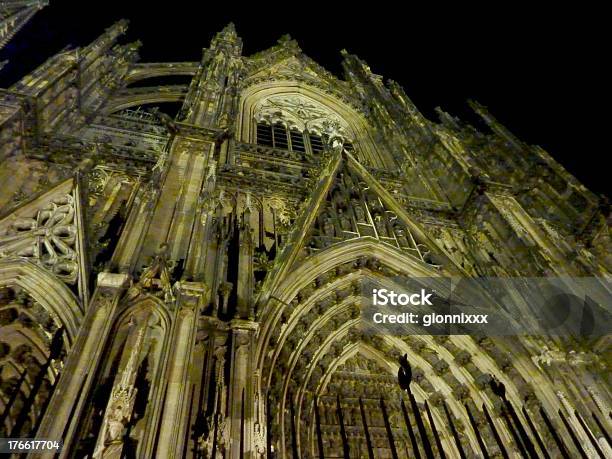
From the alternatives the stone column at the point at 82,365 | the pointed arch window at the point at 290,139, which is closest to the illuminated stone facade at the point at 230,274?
the stone column at the point at 82,365

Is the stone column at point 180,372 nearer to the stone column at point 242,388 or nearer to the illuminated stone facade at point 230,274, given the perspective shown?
the illuminated stone facade at point 230,274

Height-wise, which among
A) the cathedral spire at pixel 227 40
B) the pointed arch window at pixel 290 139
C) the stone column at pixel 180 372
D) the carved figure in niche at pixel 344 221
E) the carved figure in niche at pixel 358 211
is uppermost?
the cathedral spire at pixel 227 40

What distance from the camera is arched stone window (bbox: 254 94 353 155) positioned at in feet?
48.8

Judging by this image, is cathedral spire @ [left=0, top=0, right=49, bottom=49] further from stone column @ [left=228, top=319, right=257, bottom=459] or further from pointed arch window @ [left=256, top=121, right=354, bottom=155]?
stone column @ [left=228, top=319, right=257, bottom=459]

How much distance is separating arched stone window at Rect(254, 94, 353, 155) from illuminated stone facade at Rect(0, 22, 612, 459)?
7.15 feet

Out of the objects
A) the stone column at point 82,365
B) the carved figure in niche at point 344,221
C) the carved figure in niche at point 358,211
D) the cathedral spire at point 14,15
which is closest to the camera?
A: the stone column at point 82,365

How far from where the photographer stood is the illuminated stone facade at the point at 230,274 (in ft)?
14.3

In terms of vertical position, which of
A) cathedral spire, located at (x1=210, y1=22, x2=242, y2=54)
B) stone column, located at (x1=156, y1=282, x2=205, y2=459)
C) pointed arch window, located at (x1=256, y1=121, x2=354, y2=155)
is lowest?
stone column, located at (x1=156, y1=282, x2=205, y2=459)

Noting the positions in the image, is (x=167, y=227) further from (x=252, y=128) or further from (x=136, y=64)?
(x=136, y=64)

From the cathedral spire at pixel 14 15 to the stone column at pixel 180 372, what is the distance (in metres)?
9.77

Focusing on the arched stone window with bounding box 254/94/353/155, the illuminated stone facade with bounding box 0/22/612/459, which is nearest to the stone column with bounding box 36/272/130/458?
the illuminated stone facade with bounding box 0/22/612/459

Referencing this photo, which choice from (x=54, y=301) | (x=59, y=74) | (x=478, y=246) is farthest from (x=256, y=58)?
(x=54, y=301)

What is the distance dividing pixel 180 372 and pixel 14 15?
1150 centimetres

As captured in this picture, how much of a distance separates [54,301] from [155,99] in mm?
10893
